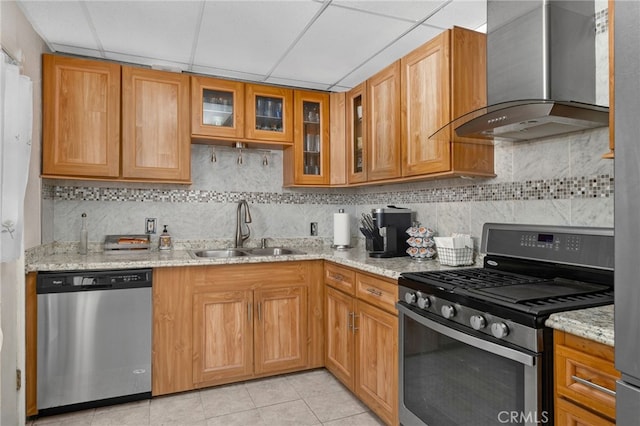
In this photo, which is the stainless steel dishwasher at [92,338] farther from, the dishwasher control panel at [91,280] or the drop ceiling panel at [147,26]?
the drop ceiling panel at [147,26]

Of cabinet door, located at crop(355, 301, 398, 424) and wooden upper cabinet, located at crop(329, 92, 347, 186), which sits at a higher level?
wooden upper cabinet, located at crop(329, 92, 347, 186)

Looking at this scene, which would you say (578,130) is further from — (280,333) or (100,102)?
(100,102)

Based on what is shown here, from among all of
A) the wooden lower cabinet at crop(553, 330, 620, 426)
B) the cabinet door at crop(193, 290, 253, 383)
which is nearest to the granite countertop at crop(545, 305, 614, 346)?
the wooden lower cabinet at crop(553, 330, 620, 426)

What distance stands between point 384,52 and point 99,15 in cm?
183

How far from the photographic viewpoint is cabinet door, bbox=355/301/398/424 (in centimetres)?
204

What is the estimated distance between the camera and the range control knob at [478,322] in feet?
4.63

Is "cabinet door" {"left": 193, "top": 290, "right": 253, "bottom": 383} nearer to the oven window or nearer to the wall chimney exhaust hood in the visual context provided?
the oven window

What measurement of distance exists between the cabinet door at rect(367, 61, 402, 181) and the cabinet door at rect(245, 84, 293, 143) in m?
0.71

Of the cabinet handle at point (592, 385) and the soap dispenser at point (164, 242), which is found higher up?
the soap dispenser at point (164, 242)

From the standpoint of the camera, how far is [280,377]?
2.81 m

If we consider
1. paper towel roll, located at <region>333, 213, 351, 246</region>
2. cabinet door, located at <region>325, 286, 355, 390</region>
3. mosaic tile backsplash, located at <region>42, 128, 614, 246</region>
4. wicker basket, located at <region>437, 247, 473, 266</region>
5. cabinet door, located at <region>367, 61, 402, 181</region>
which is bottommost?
cabinet door, located at <region>325, 286, 355, 390</region>

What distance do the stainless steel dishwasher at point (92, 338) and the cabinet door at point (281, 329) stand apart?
721mm

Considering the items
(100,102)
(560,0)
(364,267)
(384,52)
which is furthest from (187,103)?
(560,0)

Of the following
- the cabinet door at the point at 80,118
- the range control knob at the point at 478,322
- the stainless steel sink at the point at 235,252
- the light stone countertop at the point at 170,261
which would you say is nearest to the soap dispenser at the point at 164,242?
the light stone countertop at the point at 170,261
